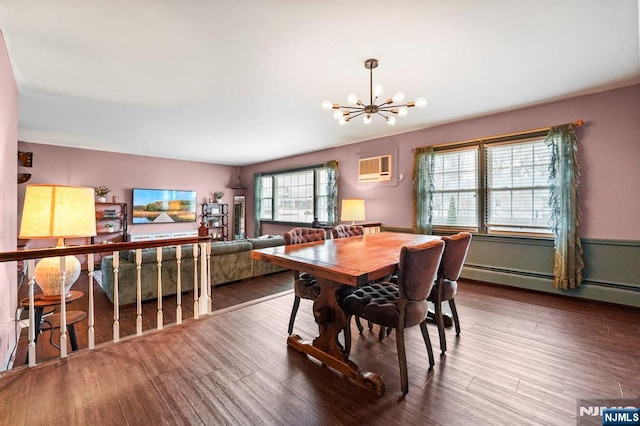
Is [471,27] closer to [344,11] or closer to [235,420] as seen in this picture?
[344,11]

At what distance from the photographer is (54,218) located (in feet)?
5.74

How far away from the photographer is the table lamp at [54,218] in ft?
5.64

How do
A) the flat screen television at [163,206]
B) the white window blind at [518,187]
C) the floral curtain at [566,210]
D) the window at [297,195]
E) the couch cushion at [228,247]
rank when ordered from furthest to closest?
the flat screen television at [163,206]
the window at [297,195]
the couch cushion at [228,247]
the white window blind at [518,187]
the floral curtain at [566,210]

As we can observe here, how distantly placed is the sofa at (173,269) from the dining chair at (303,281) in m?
1.31

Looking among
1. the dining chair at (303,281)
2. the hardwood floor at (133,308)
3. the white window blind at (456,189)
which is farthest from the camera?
the white window blind at (456,189)

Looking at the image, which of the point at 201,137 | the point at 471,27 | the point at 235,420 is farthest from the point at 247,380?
the point at 201,137

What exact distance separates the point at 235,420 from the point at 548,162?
178 inches

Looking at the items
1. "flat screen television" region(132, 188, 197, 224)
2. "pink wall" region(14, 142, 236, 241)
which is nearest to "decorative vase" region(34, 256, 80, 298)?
"pink wall" region(14, 142, 236, 241)

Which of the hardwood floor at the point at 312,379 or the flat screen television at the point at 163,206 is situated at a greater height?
the flat screen television at the point at 163,206

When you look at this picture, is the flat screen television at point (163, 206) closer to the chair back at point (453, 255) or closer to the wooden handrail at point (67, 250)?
the wooden handrail at point (67, 250)

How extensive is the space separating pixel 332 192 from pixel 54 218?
188 inches

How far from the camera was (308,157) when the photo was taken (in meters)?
6.80

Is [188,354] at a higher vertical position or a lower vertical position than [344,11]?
lower

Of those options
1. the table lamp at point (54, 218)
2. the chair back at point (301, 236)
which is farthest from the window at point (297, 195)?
the table lamp at point (54, 218)
